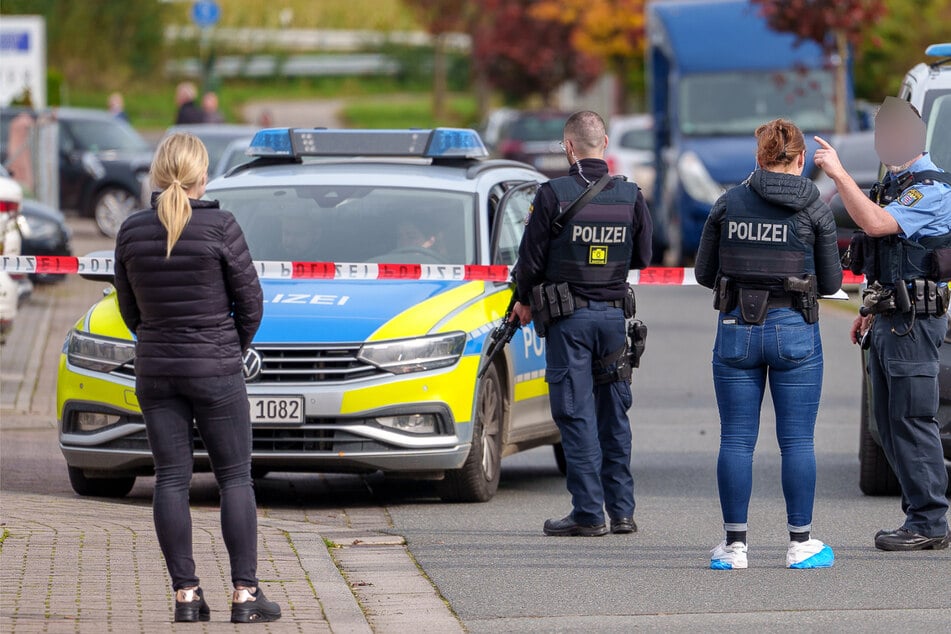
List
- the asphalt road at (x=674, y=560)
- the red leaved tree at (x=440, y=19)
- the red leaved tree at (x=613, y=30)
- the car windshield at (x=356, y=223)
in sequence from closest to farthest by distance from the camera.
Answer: the asphalt road at (x=674, y=560) → the car windshield at (x=356, y=223) → the red leaved tree at (x=613, y=30) → the red leaved tree at (x=440, y=19)

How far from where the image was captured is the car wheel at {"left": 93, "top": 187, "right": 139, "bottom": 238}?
93.7 feet

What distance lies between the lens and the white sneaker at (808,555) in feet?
25.7

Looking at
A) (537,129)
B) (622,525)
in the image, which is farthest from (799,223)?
(537,129)

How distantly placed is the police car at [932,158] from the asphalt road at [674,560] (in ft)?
0.42

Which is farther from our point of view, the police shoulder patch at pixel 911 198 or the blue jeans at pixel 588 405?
the blue jeans at pixel 588 405

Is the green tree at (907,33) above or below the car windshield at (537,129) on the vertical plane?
above

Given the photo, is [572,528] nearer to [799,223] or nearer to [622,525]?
[622,525]

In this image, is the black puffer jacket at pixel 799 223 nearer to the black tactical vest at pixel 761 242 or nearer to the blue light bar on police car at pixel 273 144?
the black tactical vest at pixel 761 242

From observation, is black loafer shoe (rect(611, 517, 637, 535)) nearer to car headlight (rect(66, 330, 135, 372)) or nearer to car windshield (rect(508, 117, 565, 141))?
car headlight (rect(66, 330, 135, 372))

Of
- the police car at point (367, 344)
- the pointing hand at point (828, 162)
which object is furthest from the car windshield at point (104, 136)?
the pointing hand at point (828, 162)

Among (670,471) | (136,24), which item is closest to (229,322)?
(670,471)

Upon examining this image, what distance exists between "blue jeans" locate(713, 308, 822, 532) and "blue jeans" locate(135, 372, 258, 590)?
6.66ft

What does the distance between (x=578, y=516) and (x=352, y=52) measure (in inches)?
2912

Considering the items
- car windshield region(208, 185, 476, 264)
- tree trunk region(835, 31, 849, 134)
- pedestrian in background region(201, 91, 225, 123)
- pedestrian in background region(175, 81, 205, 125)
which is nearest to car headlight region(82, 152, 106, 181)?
pedestrian in background region(175, 81, 205, 125)
